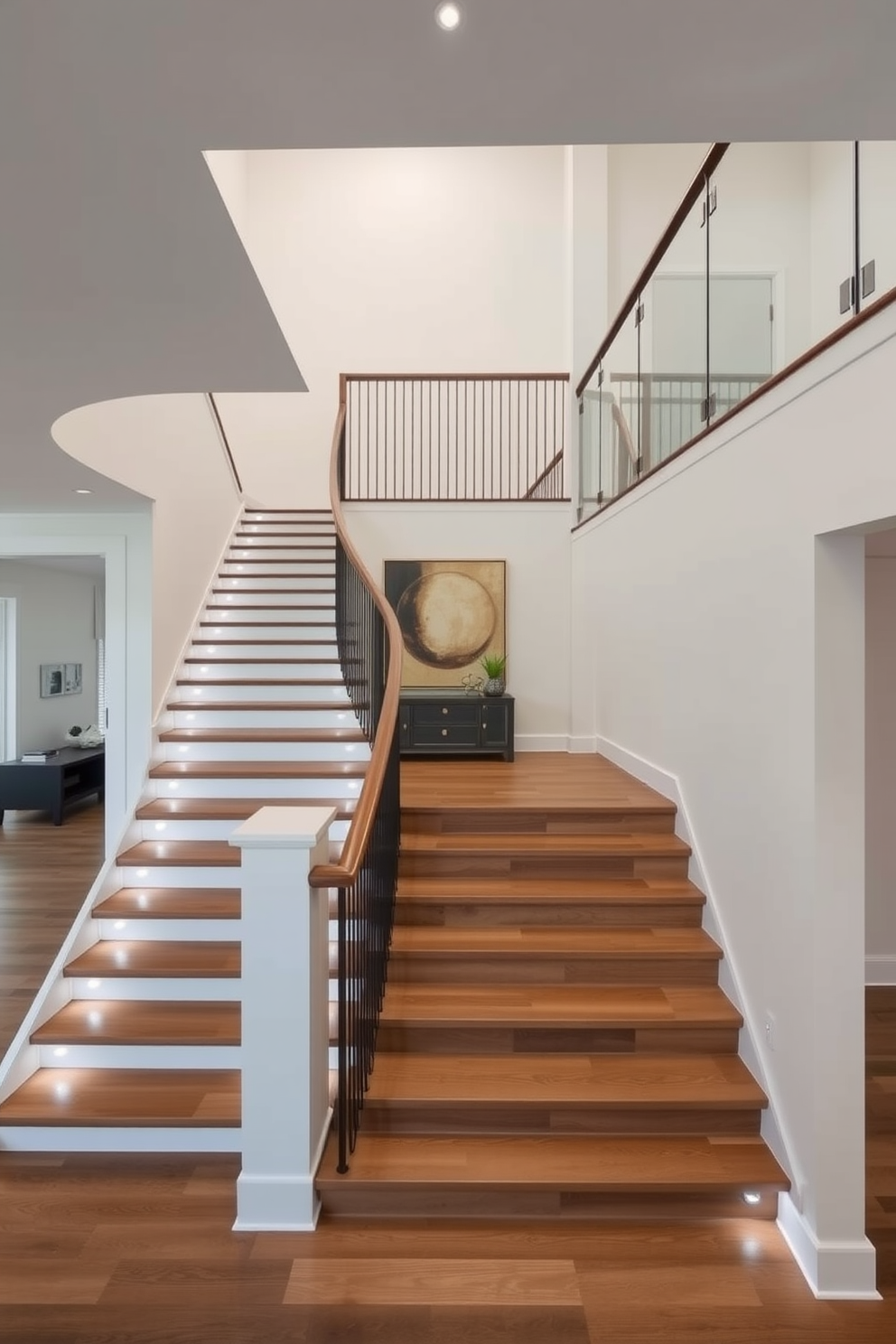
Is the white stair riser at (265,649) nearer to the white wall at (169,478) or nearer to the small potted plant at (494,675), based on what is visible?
the white wall at (169,478)

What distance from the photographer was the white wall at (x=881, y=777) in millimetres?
4516

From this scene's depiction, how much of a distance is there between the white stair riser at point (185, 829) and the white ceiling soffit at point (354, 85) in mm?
3354

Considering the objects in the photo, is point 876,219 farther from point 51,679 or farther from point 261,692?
point 51,679

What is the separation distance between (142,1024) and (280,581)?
14.6 feet

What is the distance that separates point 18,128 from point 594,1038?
3.50m

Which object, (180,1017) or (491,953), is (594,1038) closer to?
(491,953)

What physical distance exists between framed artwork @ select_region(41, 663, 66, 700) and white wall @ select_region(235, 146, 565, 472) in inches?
184

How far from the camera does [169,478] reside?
18.6ft

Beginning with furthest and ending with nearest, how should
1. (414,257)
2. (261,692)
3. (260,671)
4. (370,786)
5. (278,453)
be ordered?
(278,453)
(414,257)
(260,671)
(261,692)
(370,786)

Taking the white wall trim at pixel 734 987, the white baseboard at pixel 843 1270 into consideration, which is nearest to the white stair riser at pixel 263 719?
the white wall trim at pixel 734 987

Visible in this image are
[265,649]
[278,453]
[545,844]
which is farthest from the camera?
[278,453]

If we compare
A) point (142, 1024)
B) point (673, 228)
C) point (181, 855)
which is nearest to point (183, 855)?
point (181, 855)

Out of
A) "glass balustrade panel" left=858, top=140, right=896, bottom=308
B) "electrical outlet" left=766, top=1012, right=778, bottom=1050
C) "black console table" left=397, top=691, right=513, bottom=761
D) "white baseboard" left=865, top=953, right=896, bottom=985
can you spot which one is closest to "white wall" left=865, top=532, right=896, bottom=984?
"white baseboard" left=865, top=953, right=896, bottom=985

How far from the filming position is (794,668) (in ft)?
8.95
